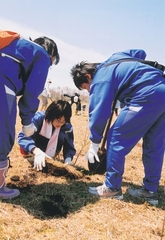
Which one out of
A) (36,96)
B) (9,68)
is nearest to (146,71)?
(36,96)

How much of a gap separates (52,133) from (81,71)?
1.33 m

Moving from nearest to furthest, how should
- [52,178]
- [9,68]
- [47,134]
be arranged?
[9,68]
[52,178]
[47,134]

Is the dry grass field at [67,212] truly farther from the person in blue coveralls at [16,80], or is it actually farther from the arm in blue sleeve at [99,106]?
the arm in blue sleeve at [99,106]

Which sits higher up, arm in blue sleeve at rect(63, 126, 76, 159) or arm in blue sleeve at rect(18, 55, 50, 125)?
arm in blue sleeve at rect(18, 55, 50, 125)

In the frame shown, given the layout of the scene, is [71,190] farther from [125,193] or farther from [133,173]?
[133,173]

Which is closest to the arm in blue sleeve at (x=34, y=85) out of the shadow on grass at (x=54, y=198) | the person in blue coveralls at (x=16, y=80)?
the person in blue coveralls at (x=16, y=80)

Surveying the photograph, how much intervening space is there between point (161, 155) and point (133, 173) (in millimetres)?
1466

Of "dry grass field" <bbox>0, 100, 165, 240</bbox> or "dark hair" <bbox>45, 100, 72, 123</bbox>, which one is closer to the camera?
"dry grass field" <bbox>0, 100, 165, 240</bbox>

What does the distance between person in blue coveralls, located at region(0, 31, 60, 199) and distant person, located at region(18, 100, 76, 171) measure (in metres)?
0.92

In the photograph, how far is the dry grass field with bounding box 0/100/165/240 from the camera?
241 centimetres

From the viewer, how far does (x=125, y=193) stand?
3504 mm

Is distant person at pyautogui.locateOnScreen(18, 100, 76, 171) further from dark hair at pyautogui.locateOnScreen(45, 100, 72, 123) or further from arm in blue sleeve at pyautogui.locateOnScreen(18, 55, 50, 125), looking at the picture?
arm in blue sleeve at pyautogui.locateOnScreen(18, 55, 50, 125)

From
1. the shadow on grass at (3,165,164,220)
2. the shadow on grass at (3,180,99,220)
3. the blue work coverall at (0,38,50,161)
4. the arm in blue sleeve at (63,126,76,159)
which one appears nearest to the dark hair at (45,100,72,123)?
the arm in blue sleeve at (63,126,76,159)

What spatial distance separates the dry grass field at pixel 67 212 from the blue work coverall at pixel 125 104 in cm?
37
